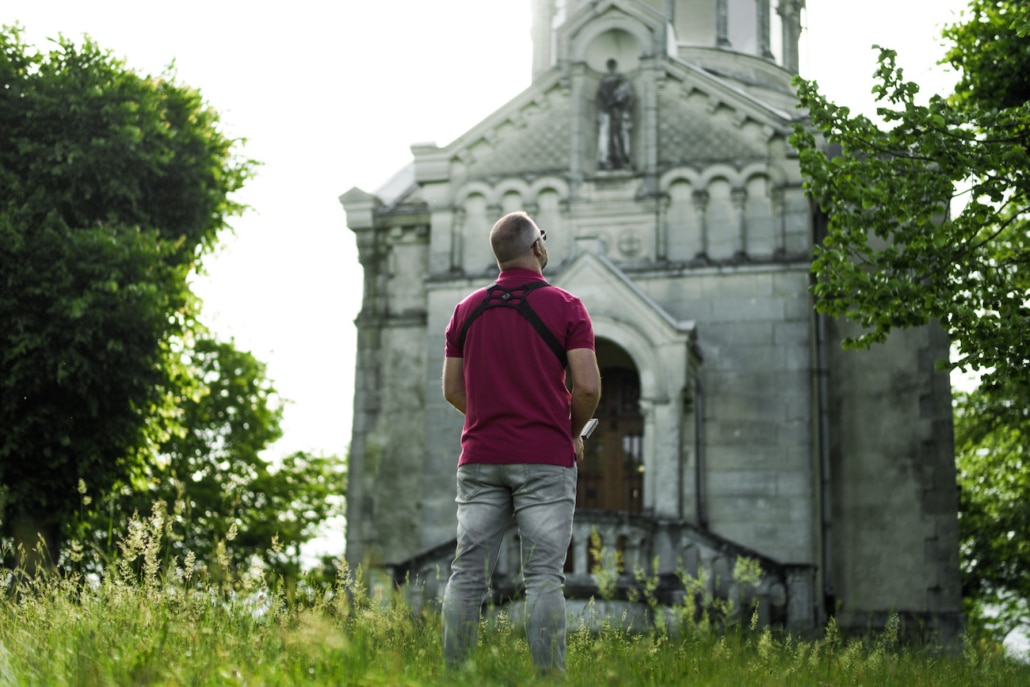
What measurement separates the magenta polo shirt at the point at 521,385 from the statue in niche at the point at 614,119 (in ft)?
49.1

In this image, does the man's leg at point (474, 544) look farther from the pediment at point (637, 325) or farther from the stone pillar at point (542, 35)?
the stone pillar at point (542, 35)

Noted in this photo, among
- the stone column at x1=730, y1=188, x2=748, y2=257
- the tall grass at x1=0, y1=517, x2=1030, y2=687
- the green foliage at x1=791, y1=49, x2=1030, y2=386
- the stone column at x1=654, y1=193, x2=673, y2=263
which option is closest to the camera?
the tall grass at x1=0, y1=517, x2=1030, y2=687

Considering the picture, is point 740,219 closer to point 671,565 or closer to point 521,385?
point 671,565

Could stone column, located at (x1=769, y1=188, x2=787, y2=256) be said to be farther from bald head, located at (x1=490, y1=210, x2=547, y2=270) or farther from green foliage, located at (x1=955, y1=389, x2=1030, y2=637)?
bald head, located at (x1=490, y1=210, x2=547, y2=270)

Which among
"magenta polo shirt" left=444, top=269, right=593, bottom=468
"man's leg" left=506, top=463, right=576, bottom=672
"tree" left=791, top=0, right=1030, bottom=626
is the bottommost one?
"man's leg" left=506, top=463, right=576, bottom=672

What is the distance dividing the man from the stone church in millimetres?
10628

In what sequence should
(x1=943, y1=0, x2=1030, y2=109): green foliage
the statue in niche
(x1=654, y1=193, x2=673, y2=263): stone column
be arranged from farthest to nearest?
the statue in niche
(x1=654, y1=193, x2=673, y2=263): stone column
(x1=943, y1=0, x2=1030, y2=109): green foliage

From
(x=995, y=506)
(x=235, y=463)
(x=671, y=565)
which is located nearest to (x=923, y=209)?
(x=671, y=565)

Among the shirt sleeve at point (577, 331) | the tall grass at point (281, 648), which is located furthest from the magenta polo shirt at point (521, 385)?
the tall grass at point (281, 648)

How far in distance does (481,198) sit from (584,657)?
15.4 metres

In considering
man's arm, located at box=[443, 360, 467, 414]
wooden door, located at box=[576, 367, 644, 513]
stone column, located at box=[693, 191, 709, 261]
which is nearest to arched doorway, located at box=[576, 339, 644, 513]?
wooden door, located at box=[576, 367, 644, 513]

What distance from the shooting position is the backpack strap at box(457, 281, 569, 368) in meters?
5.94

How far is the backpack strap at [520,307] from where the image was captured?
594cm

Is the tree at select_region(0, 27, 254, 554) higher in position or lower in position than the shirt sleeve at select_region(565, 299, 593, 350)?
higher
